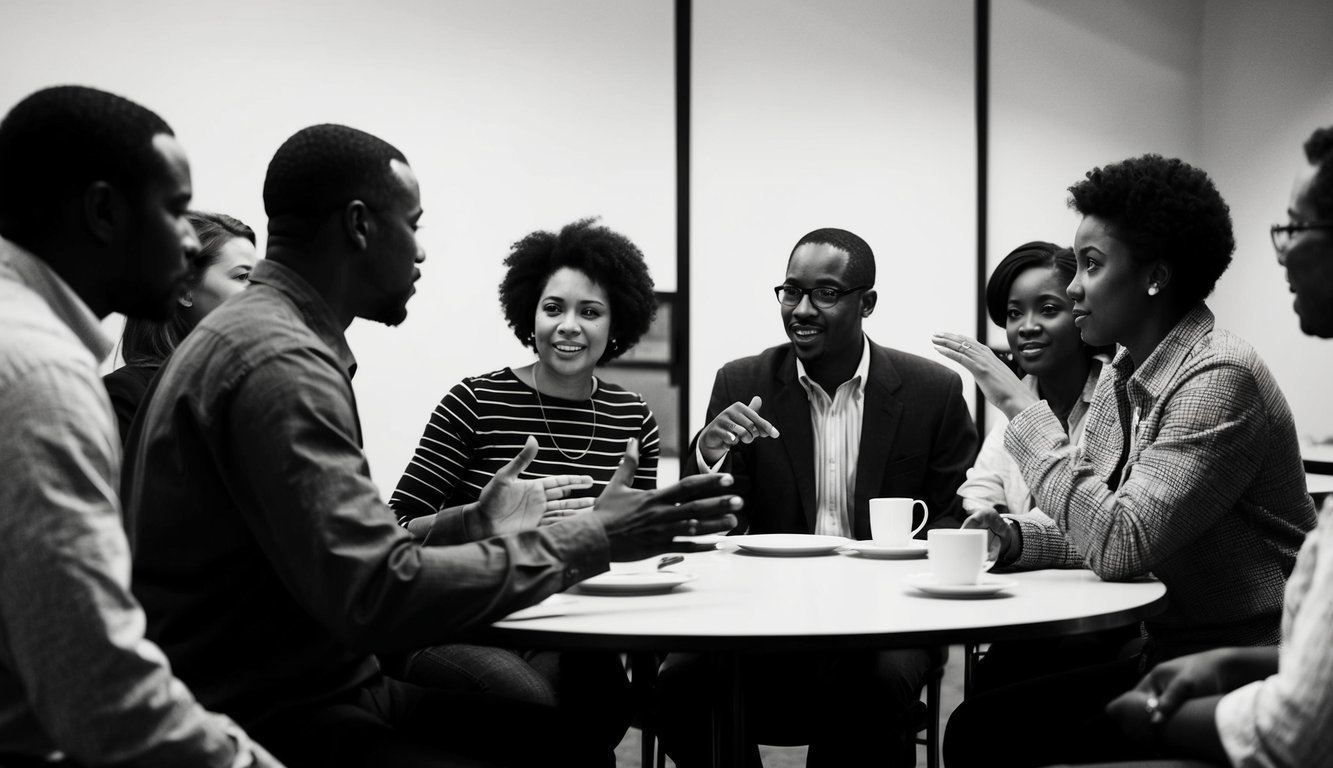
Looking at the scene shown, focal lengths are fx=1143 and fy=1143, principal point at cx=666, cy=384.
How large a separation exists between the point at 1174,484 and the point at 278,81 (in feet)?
11.3

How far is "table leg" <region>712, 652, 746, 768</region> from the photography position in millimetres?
1909

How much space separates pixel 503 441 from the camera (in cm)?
293

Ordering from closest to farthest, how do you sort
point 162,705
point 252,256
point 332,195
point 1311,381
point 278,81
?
point 162,705 → point 332,195 → point 252,256 → point 278,81 → point 1311,381

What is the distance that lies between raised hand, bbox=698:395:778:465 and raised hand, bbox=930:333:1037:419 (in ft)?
1.45

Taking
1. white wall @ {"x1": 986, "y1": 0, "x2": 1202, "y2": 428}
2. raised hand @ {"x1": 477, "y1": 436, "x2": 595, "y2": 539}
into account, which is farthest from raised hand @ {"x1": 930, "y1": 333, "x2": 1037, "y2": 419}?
white wall @ {"x1": 986, "y1": 0, "x2": 1202, "y2": 428}

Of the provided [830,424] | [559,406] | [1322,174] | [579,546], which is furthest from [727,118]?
[1322,174]

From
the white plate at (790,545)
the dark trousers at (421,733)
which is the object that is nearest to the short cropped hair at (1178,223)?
the white plate at (790,545)

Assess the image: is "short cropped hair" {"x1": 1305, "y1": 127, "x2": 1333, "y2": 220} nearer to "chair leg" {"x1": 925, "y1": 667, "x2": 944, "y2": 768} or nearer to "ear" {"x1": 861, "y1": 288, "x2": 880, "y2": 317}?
"chair leg" {"x1": 925, "y1": 667, "x2": 944, "y2": 768}

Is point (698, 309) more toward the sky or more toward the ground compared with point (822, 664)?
more toward the sky

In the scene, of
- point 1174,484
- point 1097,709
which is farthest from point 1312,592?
point 1097,709

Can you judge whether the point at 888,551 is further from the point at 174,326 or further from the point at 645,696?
the point at 174,326

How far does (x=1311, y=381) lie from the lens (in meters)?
4.98

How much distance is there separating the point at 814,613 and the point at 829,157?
3560 mm

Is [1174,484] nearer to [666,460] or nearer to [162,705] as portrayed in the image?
[162,705]
